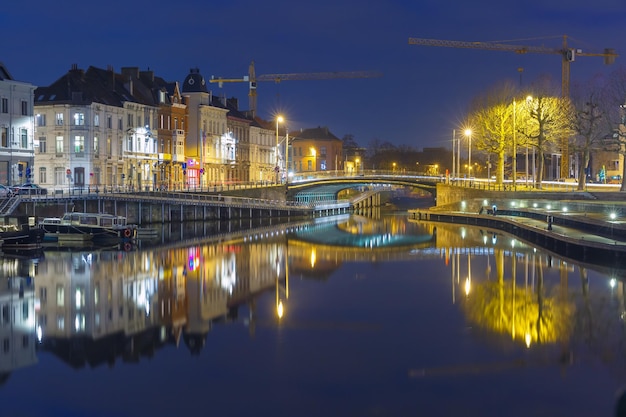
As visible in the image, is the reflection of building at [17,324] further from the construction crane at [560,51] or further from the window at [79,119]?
the construction crane at [560,51]

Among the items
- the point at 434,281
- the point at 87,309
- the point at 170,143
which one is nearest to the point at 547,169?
the point at 170,143

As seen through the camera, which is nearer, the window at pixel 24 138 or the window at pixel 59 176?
the window at pixel 24 138

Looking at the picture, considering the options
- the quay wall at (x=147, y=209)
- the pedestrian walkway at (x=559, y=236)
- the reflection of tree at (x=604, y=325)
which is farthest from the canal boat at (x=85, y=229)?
the reflection of tree at (x=604, y=325)

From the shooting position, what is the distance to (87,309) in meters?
29.4

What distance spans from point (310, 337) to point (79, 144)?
2182 inches

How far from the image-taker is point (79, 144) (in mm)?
75375

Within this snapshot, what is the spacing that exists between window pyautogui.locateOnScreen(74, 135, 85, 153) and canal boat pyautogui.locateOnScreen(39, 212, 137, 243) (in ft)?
70.6

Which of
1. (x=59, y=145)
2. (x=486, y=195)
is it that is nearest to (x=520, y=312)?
(x=486, y=195)

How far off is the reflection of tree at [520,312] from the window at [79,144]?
4880 centimetres

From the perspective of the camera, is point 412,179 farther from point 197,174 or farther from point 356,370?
point 356,370

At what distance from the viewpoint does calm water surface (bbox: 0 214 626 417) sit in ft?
61.6

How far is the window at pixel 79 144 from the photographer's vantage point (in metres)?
75.2

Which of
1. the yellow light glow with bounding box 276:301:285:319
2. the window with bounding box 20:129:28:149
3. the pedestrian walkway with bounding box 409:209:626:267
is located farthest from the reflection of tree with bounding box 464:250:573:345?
the window with bounding box 20:129:28:149

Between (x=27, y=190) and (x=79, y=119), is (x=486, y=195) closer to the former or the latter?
(x=79, y=119)
